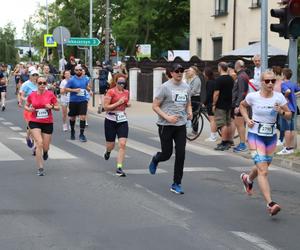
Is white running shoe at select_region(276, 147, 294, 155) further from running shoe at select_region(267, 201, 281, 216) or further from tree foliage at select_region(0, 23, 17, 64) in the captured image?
tree foliage at select_region(0, 23, 17, 64)

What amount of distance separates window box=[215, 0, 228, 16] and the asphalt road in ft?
82.3

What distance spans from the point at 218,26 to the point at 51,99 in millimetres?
27923

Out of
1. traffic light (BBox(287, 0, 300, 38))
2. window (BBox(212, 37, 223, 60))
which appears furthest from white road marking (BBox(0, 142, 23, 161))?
window (BBox(212, 37, 223, 60))

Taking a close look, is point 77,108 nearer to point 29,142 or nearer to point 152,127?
point 29,142

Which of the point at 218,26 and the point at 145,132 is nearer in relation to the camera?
the point at 145,132

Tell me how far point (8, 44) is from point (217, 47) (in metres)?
88.2

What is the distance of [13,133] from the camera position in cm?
1627

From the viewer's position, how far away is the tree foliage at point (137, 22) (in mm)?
53094

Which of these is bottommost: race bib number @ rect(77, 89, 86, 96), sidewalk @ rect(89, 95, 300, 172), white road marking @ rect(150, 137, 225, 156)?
white road marking @ rect(150, 137, 225, 156)

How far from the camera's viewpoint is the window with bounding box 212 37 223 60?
3750cm

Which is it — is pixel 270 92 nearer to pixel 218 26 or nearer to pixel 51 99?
pixel 51 99

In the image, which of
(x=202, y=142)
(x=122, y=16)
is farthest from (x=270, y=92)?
(x=122, y=16)

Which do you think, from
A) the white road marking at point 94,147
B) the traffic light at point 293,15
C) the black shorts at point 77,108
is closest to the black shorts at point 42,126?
the white road marking at point 94,147

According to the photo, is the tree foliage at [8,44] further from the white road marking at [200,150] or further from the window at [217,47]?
the white road marking at [200,150]
